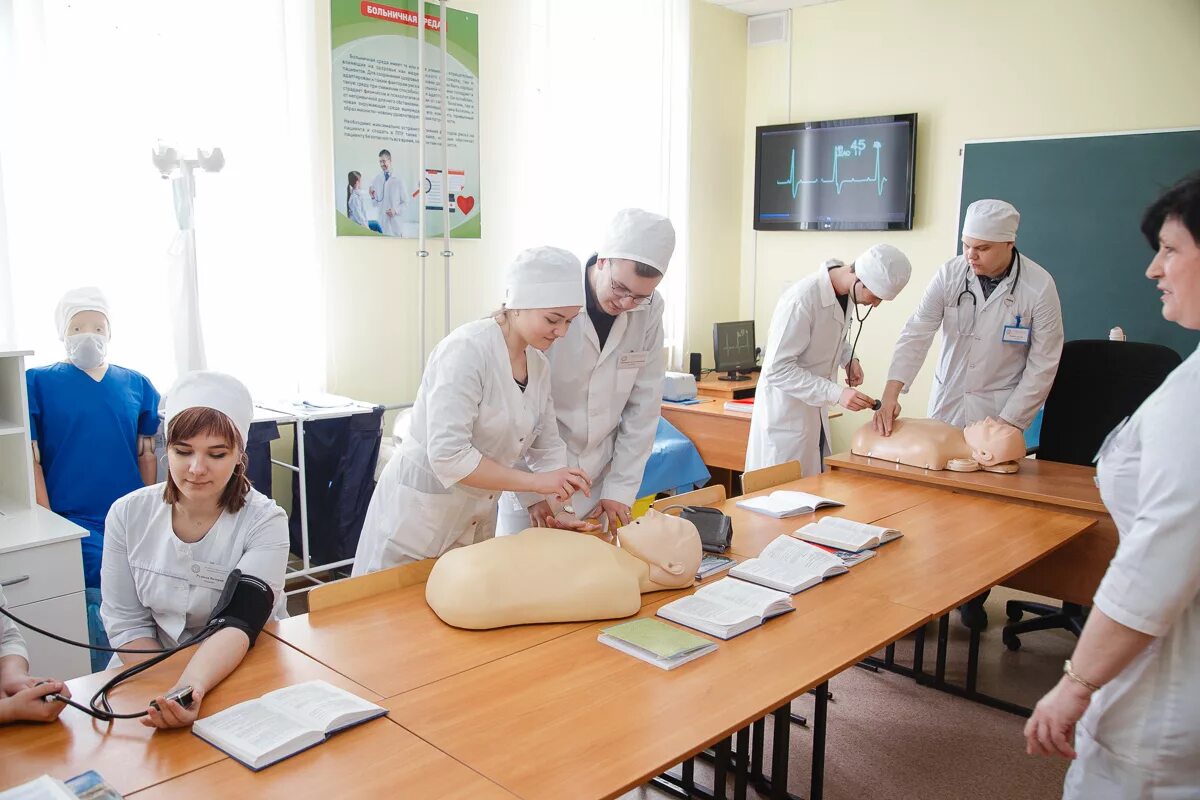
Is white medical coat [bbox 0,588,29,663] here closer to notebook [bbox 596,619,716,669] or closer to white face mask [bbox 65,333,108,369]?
notebook [bbox 596,619,716,669]

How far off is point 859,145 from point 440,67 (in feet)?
8.27

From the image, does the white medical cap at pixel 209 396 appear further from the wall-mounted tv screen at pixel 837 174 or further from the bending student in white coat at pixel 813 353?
the wall-mounted tv screen at pixel 837 174

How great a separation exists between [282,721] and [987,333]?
3037 mm

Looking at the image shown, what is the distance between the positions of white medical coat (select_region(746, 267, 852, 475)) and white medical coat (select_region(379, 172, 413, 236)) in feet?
6.16

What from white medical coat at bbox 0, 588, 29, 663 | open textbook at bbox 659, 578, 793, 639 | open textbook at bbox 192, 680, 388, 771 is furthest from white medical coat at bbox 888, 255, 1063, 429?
white medical coat at bbox 0, 588, 29, 663

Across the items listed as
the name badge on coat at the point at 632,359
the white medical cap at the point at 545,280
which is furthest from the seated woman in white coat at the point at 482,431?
the name badge on coat at the point at 632,359

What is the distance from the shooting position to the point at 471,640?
1.88 metres

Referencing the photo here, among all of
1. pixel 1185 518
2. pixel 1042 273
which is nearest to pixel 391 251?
pixel 1042 273

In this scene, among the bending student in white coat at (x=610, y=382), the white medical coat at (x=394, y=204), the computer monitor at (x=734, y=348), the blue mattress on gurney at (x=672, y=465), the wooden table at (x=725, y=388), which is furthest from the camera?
the computer monitor at (x=734, y=348)

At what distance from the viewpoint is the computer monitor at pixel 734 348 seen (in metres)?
5.47

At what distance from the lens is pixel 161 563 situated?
6.24 ft

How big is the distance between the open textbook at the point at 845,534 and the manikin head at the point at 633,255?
811 mm

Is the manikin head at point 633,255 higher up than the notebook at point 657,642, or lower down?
higher up

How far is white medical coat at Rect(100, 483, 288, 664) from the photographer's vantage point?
190cm
